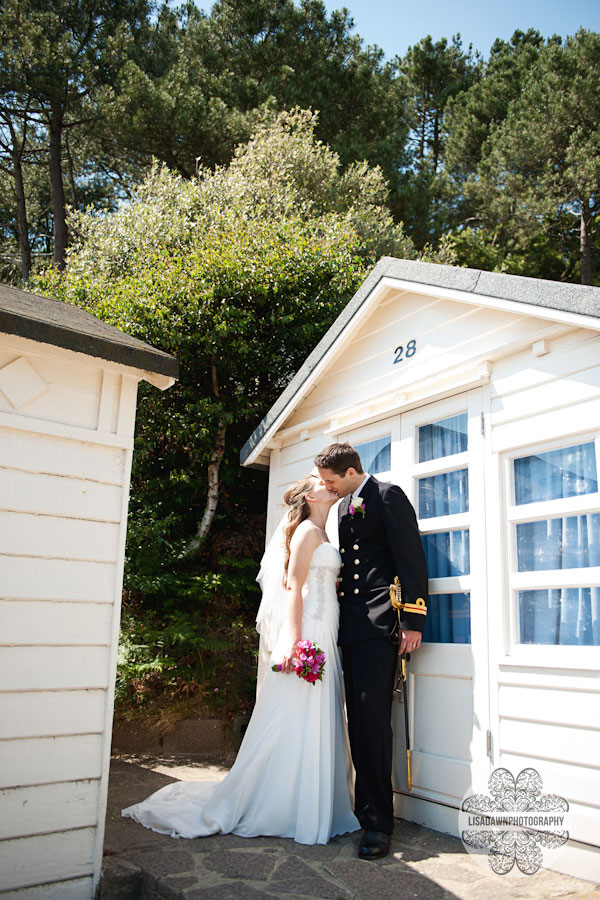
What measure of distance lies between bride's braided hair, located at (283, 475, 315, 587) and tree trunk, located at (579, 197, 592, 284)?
15.5m

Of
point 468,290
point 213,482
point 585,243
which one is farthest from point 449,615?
point 585,243

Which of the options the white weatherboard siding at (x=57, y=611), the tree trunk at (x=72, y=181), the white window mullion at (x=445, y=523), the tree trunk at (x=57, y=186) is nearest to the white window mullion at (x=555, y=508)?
the white window mullion at (x=445, y=523)

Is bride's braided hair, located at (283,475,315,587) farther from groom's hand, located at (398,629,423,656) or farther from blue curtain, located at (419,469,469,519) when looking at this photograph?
groom's hand, located at (398,629,423,656)

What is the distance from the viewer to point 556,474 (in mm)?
4082

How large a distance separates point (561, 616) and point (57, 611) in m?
2.67

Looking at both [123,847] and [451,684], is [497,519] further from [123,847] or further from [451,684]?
[123,847]

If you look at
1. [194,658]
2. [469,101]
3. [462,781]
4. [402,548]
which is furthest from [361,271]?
[469,101]

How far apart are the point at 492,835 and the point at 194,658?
4281mm

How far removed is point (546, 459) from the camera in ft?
13.7

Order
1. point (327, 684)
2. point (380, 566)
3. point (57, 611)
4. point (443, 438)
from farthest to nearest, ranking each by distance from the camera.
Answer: point (443, 438)
point (380, 566)
point (327, 684)
point (57, 611)

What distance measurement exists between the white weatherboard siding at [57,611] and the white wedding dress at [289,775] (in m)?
1.04

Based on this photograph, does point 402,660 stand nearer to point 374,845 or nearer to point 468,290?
point 374,845

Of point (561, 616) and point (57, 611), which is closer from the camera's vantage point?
point (57, 611)

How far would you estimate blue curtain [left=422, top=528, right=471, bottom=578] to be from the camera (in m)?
4.58
